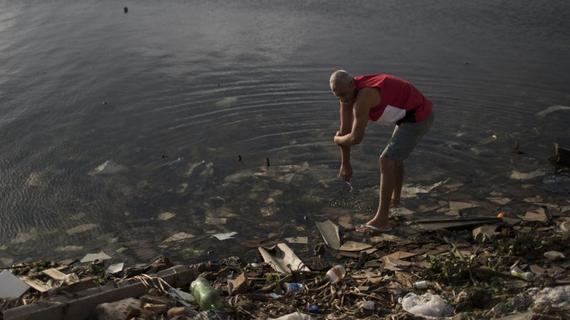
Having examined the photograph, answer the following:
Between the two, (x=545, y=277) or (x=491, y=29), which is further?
(x=491, y=29)

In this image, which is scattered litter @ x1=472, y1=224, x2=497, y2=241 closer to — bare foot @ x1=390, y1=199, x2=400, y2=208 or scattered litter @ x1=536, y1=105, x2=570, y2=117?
bare foot @ x1=390, y1=199, x2=400, y2=208

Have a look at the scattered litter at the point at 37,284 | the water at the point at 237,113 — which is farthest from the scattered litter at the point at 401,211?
the scattered litter at the point at 37,284

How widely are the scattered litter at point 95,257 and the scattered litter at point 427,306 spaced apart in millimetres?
3282

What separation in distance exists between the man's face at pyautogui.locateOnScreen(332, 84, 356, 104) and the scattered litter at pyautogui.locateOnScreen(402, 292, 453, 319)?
2.08 m

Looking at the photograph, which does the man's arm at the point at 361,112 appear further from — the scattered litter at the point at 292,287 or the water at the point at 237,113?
the scattered litter at the point at 292,287

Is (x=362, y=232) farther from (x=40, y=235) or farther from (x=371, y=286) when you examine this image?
(x=40, y=235)

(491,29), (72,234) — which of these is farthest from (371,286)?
(491,29)

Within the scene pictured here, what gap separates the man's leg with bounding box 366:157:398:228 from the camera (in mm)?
6367

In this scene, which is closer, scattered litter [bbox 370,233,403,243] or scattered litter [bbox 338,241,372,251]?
scattered litter [bbox 338,241,372,251]

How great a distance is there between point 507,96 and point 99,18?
1011cm

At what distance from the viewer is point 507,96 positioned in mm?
10422

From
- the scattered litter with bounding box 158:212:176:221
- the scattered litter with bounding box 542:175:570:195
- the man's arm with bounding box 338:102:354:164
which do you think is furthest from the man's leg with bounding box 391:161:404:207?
the scattered litter with bounding box 158:212:176:221

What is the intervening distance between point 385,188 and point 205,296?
2.57 m

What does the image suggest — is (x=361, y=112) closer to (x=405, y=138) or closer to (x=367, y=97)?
(x=367, y=97)
